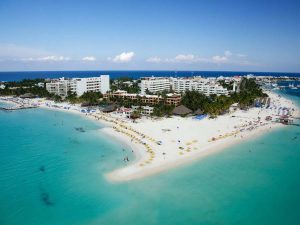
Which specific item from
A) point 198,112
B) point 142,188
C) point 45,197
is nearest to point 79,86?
point 198,112

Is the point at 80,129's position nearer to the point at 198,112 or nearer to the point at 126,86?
the point at 198,112

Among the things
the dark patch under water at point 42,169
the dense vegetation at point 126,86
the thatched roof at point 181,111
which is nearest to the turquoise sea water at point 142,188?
the dark patch under water at point 42,169

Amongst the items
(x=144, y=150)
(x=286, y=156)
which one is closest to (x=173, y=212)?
(x=144, y=150)

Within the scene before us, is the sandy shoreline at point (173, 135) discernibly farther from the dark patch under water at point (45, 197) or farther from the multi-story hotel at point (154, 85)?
the multi-story hotel at point (154, 85)

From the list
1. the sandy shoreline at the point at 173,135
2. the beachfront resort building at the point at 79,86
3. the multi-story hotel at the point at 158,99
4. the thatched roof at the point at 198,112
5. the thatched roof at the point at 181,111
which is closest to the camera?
the sandy shoreline at the point at 173,135

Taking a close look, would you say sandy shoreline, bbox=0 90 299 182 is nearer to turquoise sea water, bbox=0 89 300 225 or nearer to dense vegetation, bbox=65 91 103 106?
turquoise sea water, bbox=0 89 300 225

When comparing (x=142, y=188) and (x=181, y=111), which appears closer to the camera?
→ (x=142, y=188)

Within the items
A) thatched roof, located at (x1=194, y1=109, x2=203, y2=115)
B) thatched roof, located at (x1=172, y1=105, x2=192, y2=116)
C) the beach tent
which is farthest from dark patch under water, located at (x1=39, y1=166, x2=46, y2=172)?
thatched roof, located at (x1=194, y1=109, x2=203, y2=115)
